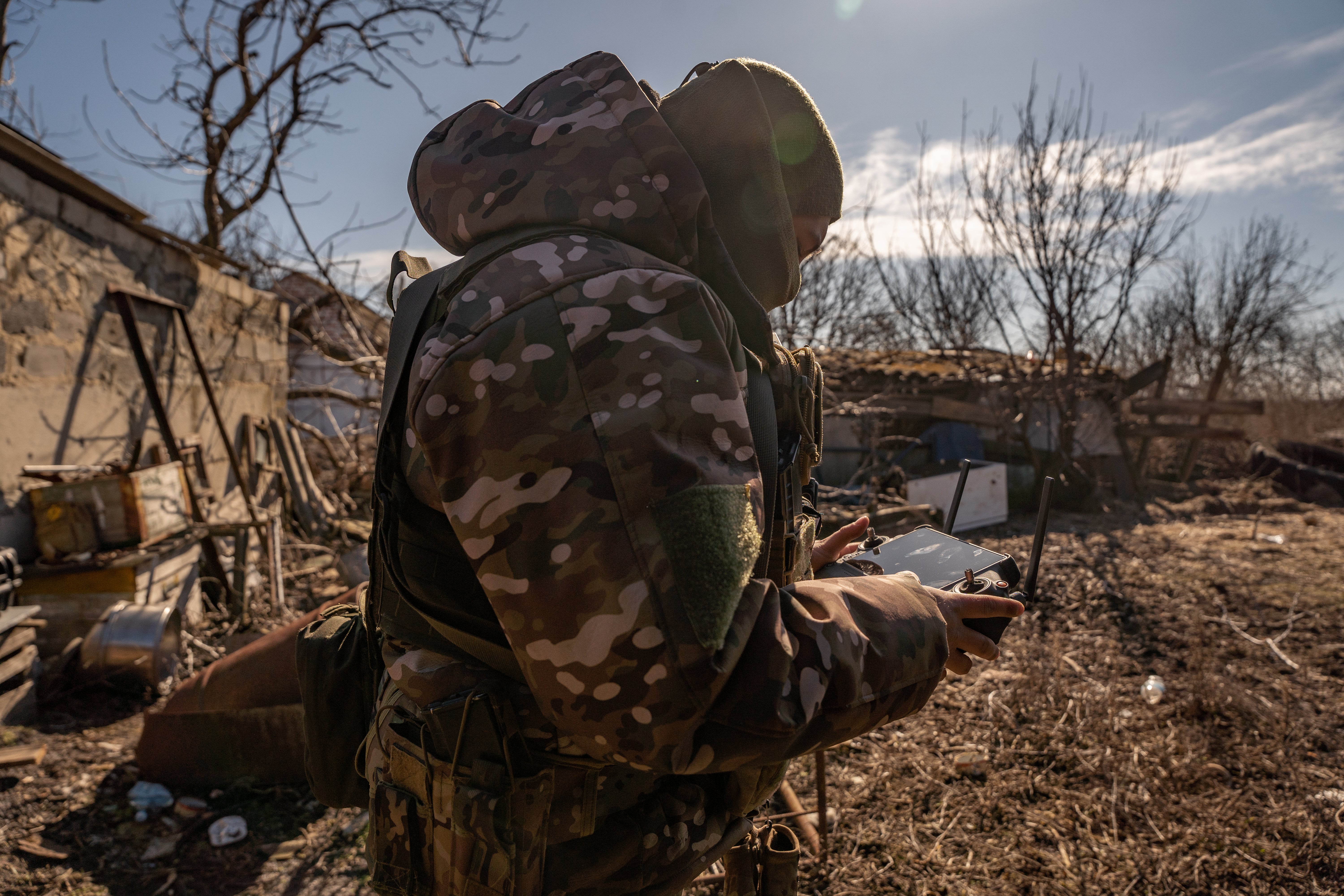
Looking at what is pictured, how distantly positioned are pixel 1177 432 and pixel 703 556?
11710 mm

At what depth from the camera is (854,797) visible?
9.10ft

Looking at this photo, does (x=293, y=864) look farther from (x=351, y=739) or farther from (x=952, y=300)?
(x=952, y=300)

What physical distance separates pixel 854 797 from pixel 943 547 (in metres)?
1.79

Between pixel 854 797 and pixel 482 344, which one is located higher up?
pixel 482 344

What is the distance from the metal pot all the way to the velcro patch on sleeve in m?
3.81

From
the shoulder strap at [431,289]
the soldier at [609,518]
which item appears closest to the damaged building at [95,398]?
the soldier at [609,518]

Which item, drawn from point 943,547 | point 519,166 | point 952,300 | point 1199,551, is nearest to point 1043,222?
point 952,300

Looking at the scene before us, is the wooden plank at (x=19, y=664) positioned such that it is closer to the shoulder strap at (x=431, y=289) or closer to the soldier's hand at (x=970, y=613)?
the shoulder strap at (x=431, y=289)

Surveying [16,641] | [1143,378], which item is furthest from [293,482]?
[1143,378]

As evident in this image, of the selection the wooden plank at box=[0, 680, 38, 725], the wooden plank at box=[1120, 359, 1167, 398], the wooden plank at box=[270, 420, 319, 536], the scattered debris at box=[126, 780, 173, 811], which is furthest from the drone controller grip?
the wooden plank at box=[1120, 359, 1167, 398]

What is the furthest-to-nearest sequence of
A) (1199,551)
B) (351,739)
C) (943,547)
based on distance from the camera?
(1199,551), (943,547), (351,739)

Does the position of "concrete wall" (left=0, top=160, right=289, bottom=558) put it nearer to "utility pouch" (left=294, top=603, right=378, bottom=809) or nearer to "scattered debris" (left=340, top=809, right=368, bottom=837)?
"scattered debris" (left=340, top=809, right=368, bottom=837)

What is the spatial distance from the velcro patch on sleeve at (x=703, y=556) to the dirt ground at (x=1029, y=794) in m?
2.01

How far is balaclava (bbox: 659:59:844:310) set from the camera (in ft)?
3.57
